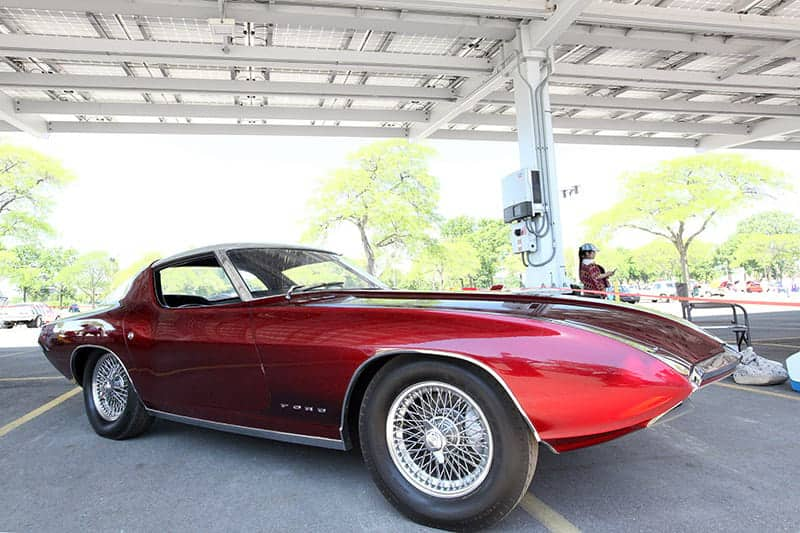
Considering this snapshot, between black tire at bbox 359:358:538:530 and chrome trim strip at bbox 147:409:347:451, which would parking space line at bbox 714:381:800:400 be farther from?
chrome trim strip at bbox 147:409:347:451

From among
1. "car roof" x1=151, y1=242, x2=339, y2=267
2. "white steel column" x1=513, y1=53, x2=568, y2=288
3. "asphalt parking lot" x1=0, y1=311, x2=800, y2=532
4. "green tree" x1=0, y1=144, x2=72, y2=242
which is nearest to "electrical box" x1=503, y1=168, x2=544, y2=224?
"white steel column" x1=513, y1=53, x2=568, y2=288

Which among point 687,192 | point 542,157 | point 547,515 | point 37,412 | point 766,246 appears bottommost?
point 547,515

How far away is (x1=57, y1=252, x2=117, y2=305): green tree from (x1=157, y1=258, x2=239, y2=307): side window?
49560 mm

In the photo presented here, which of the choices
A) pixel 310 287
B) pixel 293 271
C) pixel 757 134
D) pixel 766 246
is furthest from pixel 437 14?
pixel 766 246

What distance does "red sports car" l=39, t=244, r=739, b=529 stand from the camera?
1.87 meters

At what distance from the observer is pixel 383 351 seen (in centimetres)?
212

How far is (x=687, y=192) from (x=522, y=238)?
2219 cm

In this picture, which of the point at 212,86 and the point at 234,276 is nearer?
the point at 234,276

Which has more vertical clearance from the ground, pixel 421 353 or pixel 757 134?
pixel 757 134

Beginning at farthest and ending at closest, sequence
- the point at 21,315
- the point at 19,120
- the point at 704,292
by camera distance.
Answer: the point at 704,292
the point at 21,315
the point at 19,120

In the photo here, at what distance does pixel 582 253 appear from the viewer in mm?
6781

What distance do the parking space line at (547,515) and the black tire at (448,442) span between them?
10.2 inches

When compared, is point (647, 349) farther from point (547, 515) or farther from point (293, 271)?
point (293, 271)

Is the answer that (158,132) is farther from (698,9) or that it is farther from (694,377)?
(694,377)
